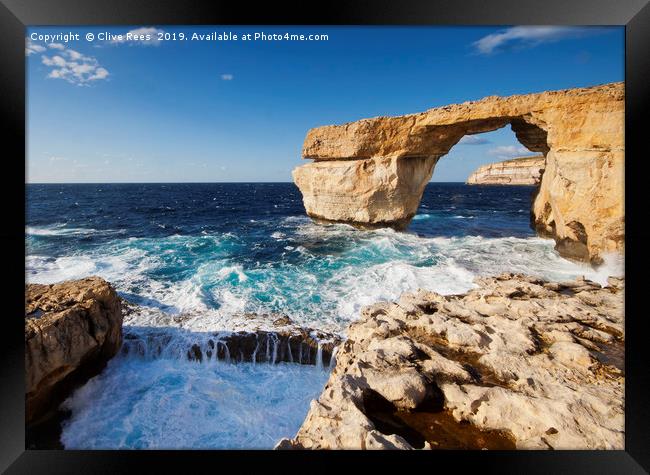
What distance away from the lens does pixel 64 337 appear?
14.4ft

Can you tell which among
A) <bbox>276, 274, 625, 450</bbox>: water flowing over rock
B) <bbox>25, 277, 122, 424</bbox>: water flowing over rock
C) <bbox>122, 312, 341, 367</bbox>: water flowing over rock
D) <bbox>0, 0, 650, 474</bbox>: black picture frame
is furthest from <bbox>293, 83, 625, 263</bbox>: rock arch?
<bbox>25, 277, 122, 424</bbox>: water flowing over rock

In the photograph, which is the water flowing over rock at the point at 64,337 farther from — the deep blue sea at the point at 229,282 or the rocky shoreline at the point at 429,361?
the deep blue sea at the point at 229,282

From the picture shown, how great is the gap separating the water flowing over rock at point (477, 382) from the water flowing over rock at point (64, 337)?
373 cm

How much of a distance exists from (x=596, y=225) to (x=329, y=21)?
10306 millimetres

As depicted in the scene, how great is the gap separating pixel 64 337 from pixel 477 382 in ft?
18.5

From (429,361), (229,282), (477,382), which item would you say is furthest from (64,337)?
(477,382)

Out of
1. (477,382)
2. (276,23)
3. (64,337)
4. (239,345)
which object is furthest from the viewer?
(239,345)

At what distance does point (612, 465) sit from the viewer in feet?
9.43

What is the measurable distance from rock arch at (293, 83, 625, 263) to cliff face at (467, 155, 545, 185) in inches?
2189

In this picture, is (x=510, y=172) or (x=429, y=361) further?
(x=510, y=172)

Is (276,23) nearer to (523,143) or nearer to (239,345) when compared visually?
(239,345)

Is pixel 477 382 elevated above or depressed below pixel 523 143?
below

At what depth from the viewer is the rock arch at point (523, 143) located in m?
8.91

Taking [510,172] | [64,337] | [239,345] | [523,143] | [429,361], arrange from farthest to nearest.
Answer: [510,172], [523,143], [239,345], [64,337], [429,361]
